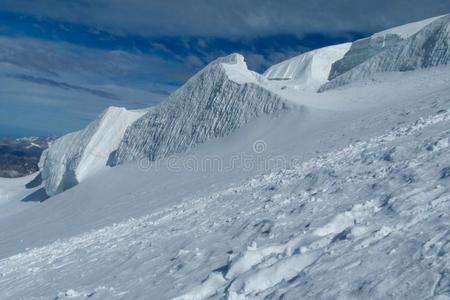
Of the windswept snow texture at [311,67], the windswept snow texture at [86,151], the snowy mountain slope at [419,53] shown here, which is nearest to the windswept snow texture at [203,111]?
the windswept snow texture at [86,151]

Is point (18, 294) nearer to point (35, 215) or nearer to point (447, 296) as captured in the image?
point (447, 296)

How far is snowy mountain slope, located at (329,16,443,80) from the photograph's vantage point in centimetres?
3177

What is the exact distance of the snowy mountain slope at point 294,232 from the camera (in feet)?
17.6

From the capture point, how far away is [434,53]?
2208cm

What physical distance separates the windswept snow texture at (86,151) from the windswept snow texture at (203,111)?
1.30 meters

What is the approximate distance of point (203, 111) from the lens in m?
24.9

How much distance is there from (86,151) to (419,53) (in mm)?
17672

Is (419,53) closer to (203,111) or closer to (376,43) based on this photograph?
(203,111)

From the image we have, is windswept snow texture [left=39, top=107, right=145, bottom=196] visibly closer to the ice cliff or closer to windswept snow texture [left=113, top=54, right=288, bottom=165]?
the ice cliff

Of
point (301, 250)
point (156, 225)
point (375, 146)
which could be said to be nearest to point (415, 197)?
point (301, 250)

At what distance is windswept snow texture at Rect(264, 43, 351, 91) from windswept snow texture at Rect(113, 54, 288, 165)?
9.19m

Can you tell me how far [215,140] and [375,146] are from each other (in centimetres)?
1244

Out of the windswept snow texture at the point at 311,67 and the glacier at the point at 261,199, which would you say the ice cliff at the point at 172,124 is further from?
the windswept snow texture at the point at 311,67

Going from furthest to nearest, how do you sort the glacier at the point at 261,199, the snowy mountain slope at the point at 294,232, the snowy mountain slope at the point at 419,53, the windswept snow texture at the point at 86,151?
1. the windswept snow texture at the point at 86,151
2. the snowy mountain slope at the point at 419,53
3. the glacier at the point at 261,199
4. the snowy mountain slope at the point at 294,232
